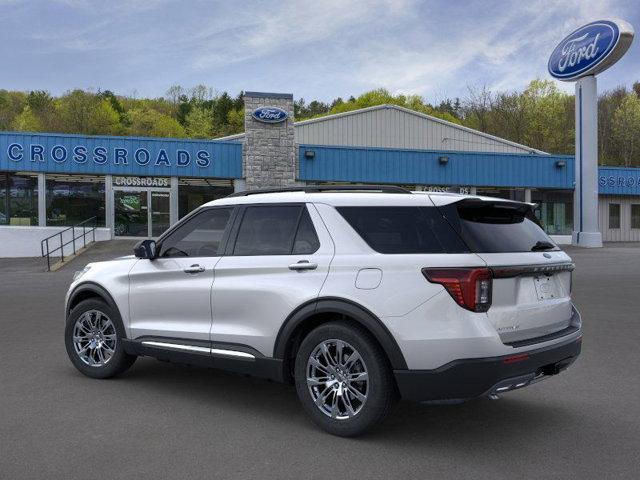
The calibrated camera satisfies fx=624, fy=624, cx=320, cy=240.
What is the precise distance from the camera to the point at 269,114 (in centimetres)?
2828

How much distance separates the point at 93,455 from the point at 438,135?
35.4 meters

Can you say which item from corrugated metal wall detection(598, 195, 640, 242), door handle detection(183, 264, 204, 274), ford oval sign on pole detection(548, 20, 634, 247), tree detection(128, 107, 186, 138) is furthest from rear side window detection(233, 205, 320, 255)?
tree detection(128, 107, 186, 138)

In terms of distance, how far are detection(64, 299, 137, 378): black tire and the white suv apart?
1.77ft

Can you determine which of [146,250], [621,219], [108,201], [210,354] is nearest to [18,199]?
[108,201]

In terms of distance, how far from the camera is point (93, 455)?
406cm

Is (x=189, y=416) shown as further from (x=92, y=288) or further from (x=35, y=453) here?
(x=92, y=288)

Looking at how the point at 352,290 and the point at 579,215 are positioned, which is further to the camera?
the point at 579,215

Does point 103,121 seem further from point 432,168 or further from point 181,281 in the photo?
point 181,281

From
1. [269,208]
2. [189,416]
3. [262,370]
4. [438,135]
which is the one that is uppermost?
[438,135]

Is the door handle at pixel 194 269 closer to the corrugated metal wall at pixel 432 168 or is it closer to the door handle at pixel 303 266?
the door handle at pixel 303 266

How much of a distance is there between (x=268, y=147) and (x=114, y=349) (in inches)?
919

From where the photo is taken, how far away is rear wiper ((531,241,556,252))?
4.54 metres

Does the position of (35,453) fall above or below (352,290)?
below

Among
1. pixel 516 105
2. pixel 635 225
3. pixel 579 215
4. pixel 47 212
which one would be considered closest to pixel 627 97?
pixel 516 105
